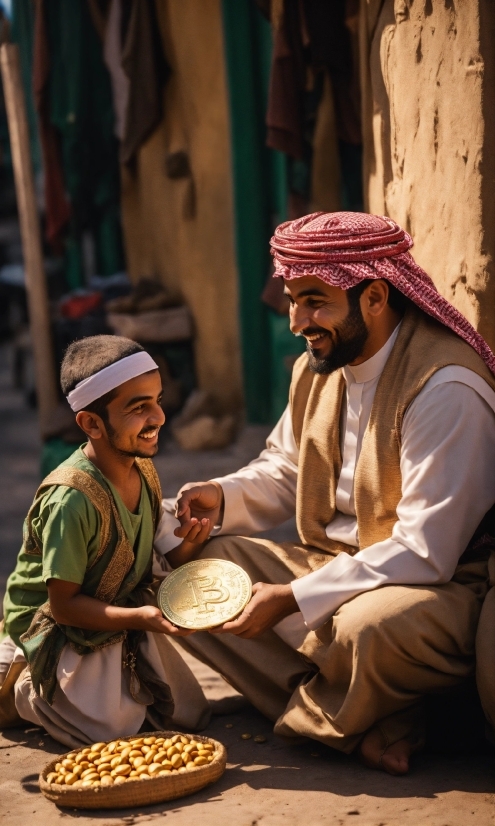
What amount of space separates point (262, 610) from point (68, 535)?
64 cm

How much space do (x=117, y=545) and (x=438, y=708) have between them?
44.5 inches

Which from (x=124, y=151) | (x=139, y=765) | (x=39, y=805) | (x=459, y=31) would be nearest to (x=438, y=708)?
(x=139, y=765)

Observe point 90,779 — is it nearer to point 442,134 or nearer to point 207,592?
point 207,592

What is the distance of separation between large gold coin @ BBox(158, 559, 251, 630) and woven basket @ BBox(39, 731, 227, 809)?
42cm

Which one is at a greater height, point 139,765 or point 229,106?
point 229,106

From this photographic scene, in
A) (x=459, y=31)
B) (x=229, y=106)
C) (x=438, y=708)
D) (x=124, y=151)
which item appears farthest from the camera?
(x=124, y=151)

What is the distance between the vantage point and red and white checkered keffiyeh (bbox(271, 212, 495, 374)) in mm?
3439

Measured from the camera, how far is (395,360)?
3.58 meters

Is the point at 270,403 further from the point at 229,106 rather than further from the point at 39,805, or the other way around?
the point at 39,805

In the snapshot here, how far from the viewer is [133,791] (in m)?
3.12

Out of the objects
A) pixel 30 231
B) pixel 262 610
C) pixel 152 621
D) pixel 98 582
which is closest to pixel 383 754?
pixel 262 610

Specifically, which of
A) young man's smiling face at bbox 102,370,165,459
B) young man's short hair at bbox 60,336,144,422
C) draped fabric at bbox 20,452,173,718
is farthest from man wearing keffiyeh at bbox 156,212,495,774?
young man's short hair at bbox 60,336,144,422

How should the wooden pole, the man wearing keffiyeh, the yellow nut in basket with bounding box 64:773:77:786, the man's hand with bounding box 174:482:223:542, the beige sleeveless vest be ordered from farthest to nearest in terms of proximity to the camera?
the wooden pole → the man's hand with bounding box 174:482:223:542 → the beige sleeveless vest → the man wearing keffiyeh → the yellow nut in basket with bounding box 64:773:77:786

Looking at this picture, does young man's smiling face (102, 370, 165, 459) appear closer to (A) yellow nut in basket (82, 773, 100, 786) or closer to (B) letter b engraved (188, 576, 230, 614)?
(B) letter b engraved (188, 576, 230, 614)
